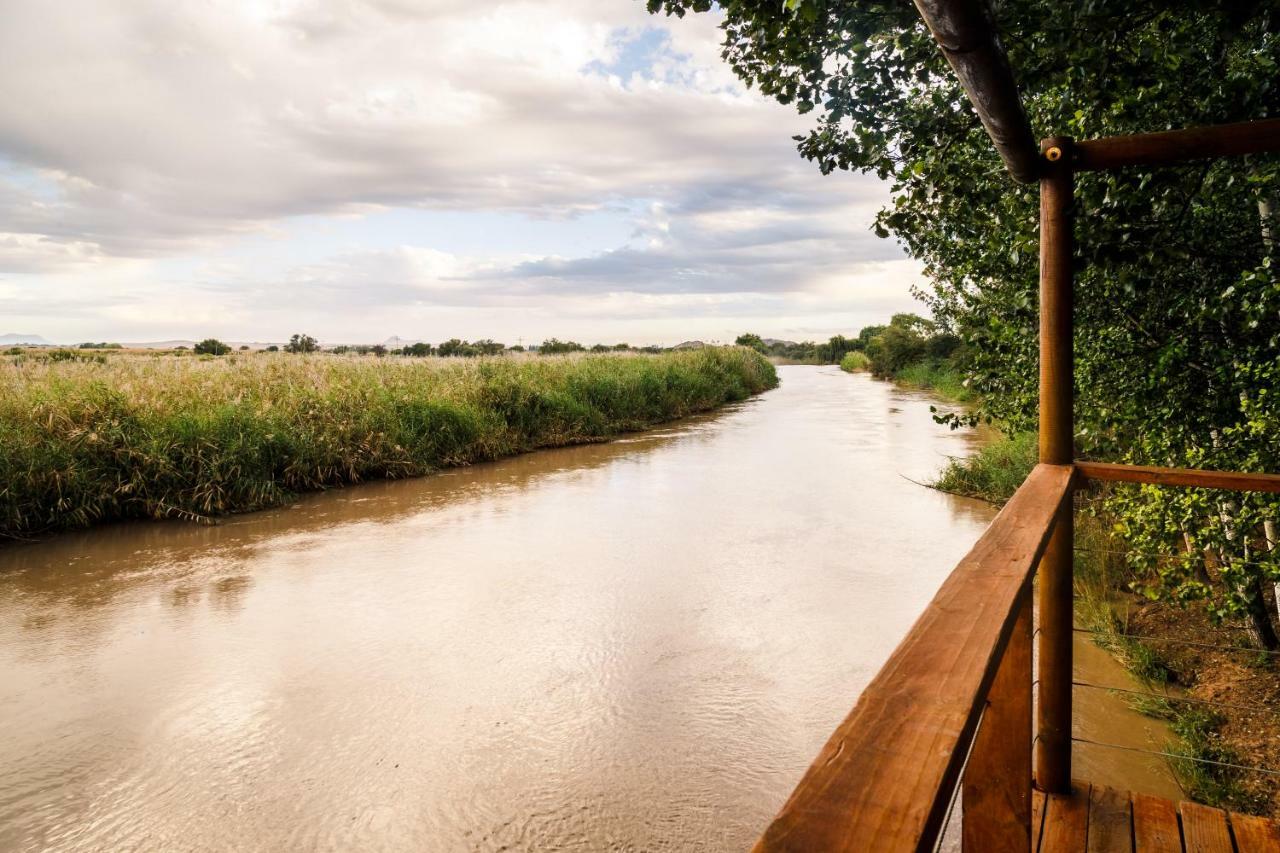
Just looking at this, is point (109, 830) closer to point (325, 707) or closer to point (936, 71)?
point (325, 707)

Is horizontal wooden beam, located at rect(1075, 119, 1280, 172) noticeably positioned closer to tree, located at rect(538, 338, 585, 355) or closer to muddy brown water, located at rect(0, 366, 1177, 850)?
muddy brown water, located at rect(0, 366, 1177, 850)

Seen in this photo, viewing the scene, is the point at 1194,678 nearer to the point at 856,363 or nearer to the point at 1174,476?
the point at 1174,476

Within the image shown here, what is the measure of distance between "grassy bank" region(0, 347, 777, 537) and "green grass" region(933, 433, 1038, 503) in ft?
19.4

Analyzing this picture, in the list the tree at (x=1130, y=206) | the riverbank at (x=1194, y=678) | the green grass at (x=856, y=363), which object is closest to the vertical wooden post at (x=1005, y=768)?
the riverbank at (x=1194, y=678)

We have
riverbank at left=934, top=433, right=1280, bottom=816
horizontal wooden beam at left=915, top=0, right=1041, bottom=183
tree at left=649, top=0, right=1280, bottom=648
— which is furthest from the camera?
riverbank at left=934, top=433, right=1280, bottom=816

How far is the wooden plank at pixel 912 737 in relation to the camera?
2.05ft

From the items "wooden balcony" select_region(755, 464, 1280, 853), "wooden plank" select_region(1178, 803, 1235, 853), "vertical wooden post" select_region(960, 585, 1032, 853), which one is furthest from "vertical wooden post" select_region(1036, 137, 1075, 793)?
"vertical wooden post" select_region(960, 585, 1032, 853)

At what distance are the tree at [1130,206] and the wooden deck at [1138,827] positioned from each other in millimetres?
960

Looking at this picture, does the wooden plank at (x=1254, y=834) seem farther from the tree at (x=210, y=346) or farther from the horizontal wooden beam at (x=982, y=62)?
the tree at (x=210, y=346)

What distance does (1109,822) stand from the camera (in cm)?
A: 216

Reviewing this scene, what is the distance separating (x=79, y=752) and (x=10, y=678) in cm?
113

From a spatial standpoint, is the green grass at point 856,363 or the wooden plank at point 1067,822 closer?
the wooden plank at point 1067,822

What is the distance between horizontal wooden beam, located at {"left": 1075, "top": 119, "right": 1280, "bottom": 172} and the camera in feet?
6.48

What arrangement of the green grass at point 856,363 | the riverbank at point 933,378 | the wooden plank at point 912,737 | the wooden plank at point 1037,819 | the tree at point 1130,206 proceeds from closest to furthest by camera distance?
the wooden plank at point 912,737, the wooden plank at point 1037,819, the tree at point 1130,206, the riverbank at point 933,378, the green grass at point 856,363
